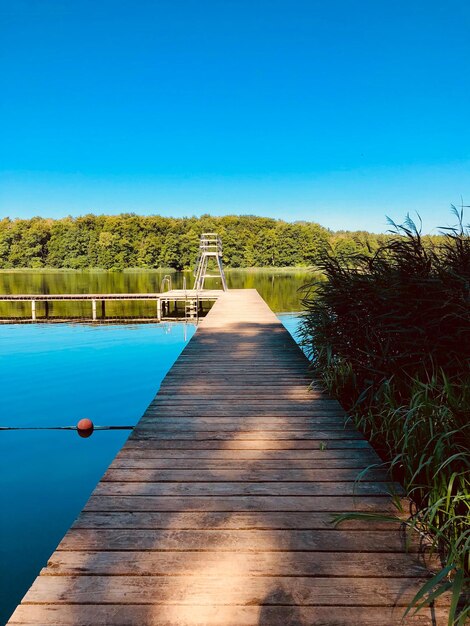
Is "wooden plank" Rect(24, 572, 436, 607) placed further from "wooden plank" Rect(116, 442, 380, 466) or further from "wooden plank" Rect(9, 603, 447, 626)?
"wooden plank" Rect(116, 442, 380, 466)

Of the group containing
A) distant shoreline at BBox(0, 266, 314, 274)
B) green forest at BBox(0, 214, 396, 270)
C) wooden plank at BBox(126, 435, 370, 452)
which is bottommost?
wooden plank at BBox(126, 435, 370, 452)

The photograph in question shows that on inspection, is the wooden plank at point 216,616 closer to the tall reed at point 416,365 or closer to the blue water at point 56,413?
the tall reed at point 416,365

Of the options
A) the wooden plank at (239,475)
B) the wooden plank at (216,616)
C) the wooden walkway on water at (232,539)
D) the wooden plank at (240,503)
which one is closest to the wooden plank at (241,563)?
the wooden walkway on water at (232,539)

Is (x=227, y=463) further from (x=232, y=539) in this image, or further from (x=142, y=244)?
(x=142, y=244)

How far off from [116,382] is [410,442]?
7.20m

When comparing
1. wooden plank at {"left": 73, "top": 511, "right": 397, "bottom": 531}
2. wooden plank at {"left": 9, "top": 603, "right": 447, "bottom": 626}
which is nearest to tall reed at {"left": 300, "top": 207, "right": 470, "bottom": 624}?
wooden plank at {"left": 9, "top": 603, "right": 447, "bottom": 626}

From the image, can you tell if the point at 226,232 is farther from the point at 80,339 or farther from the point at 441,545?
the point at 441,545

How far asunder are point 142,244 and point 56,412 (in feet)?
189

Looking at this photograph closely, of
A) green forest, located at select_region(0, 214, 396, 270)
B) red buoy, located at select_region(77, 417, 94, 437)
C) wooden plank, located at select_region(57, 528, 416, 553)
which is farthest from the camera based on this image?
green forest, located at select_region(0, 214, 396, 270)

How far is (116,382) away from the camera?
28.7 feet

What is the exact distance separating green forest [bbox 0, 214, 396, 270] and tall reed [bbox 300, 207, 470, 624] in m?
56.0

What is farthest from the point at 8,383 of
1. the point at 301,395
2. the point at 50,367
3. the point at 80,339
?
the point at 301,395

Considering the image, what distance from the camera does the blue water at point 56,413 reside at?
3.53 m

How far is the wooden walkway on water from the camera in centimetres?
142
